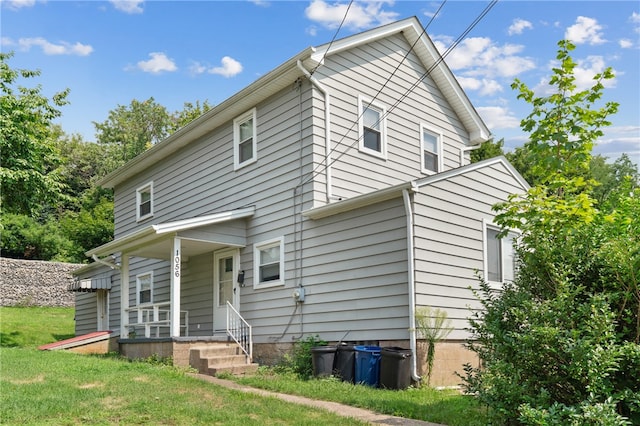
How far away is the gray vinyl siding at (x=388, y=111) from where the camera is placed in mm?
13281

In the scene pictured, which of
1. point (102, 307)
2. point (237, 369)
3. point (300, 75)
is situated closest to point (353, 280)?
point (237, 369)

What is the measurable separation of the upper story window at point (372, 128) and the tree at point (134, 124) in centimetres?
3208

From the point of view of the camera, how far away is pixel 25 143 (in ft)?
59.3

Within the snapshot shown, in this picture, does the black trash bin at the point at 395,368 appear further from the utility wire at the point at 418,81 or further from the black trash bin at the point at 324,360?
the utility wire at the point at 418,81

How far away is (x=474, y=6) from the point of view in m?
9.15

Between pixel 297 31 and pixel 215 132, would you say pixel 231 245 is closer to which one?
pixel 215 132

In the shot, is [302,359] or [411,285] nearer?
[411,285]

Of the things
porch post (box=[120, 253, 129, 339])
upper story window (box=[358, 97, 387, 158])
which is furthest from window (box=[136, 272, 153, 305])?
upper story window (box=[358, 97, 387, 158])

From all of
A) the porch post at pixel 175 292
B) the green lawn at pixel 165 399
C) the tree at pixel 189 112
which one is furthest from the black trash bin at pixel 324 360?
the tree at pixel 189 112

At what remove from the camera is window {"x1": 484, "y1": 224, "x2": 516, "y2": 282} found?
1263cm

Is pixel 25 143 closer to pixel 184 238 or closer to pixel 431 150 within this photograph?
pixel 184 238

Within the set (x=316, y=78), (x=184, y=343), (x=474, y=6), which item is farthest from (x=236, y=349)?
(x=474, y=6)

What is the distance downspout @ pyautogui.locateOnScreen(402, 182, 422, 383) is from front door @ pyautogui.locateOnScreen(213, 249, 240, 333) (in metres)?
5.38

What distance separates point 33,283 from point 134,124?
18962 millimetres
